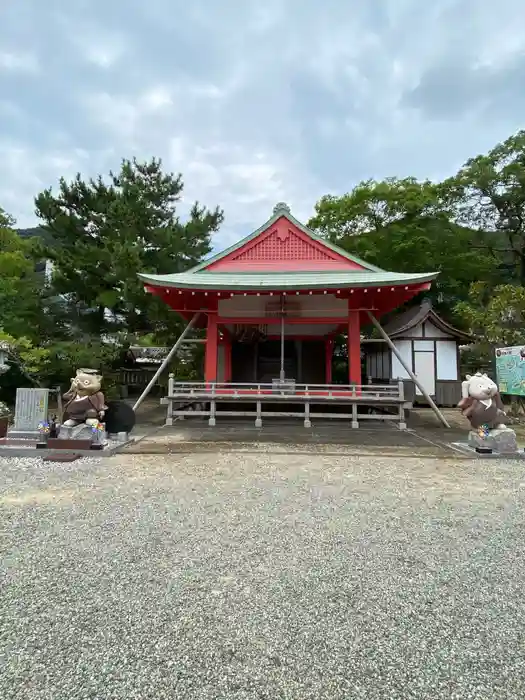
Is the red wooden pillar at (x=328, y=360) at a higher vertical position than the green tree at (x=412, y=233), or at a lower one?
lower

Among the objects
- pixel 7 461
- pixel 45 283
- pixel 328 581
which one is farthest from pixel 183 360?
pixel 328 581

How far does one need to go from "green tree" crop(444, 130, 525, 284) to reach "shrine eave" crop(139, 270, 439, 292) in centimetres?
1163

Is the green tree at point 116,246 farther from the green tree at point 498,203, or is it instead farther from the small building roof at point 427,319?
the green tree at point 498,203

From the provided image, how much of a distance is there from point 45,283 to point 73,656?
49.3 ft

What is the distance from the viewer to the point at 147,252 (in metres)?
14.9

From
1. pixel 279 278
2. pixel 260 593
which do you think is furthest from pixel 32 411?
pixel 279 278

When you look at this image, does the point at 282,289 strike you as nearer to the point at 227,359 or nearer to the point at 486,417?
the point at 486,417

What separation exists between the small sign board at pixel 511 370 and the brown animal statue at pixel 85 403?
29.0 feet

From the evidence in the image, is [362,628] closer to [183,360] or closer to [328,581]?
[328,581]

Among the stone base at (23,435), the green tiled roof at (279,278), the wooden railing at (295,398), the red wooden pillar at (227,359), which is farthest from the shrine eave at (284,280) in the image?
the stone base at (23,435)

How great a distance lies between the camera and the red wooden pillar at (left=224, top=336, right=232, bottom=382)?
14403 mm

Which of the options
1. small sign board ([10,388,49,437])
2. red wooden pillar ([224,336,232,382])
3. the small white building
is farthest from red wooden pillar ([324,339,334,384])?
small sign board ([10,388,49,437])

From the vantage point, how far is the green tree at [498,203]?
1812 centimetres

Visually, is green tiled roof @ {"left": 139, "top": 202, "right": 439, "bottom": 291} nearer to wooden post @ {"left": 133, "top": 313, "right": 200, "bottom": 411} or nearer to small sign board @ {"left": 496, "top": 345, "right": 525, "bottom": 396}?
wooden post @ {"left": 133, "top": 313, "right": 200, "bottom": 411}
